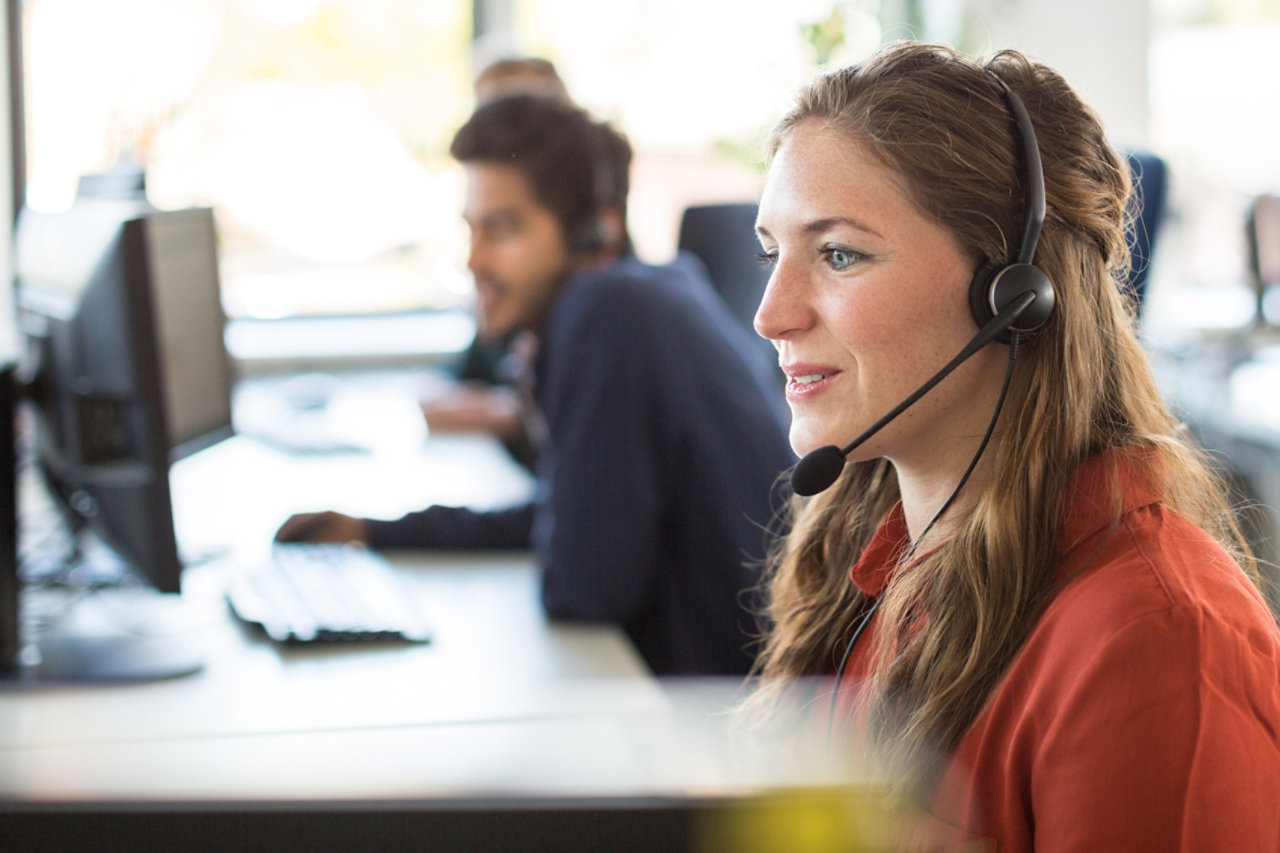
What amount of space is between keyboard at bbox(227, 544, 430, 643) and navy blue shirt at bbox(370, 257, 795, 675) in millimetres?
197

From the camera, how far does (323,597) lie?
1.51m

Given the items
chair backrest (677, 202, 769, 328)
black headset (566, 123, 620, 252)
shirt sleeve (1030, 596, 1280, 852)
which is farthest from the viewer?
chair backrest (677, 202, 769, 328)

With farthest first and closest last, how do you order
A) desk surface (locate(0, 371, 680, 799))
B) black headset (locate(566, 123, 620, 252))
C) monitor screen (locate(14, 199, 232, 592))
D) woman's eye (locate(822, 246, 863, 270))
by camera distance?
black headset (locate(566, 123, 620, 252)), monitor screen (locate(14, 199, 232, 592)), desk surface (locate(0, 371, 680, 799)), woman's eye (locate(822, 246, 863, 270))

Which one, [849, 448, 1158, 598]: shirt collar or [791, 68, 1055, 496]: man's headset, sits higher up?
[791, 68, 1055, 496]: man's headset

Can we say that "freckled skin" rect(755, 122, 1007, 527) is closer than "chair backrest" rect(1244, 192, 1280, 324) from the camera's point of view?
Yes

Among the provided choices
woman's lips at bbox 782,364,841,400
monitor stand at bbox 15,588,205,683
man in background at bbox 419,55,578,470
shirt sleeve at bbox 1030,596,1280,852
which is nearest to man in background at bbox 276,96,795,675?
monitor stand at bbox 15,588,205,683

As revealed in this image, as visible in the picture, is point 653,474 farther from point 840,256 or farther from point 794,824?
point 794,824

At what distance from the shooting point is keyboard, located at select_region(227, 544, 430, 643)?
139cm

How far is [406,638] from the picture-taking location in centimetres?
139

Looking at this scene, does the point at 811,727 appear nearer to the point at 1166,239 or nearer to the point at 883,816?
the point at 883,816

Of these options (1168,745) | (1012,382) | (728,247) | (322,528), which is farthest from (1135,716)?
(728,247)

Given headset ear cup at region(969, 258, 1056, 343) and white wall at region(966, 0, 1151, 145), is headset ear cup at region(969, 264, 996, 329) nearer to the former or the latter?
headset ear cup at region(969, 258, 1056, 343)

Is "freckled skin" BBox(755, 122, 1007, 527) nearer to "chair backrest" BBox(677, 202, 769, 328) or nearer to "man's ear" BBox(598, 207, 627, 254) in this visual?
"man's ear" BBox(598, 207, 627, 254)

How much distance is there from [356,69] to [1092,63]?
2354 millimetres
